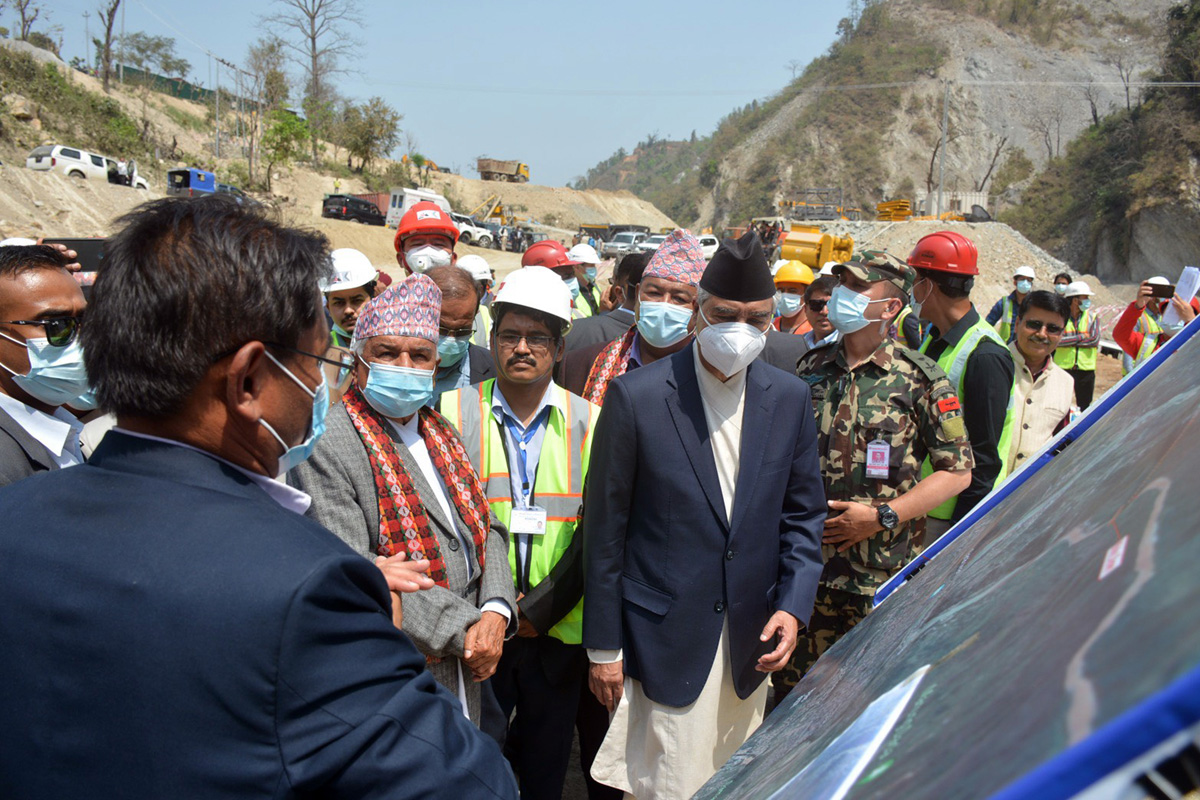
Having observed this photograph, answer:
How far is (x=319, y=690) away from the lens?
102 centimetres

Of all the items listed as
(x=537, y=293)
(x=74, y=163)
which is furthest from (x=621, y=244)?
(x=537, y=293)

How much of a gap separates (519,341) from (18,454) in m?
1.60

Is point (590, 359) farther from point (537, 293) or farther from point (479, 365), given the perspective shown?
point (537, 293)

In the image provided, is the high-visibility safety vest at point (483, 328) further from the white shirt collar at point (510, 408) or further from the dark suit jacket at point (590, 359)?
the white shirt collar at point (510, 408)

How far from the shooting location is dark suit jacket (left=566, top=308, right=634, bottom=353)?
4539mm

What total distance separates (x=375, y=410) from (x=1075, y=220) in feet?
141

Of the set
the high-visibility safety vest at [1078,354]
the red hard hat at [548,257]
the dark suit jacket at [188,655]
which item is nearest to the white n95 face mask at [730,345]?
the dark suit jacket at [188,655]

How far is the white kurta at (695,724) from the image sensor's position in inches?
94.8

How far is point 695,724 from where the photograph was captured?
95.2 inches

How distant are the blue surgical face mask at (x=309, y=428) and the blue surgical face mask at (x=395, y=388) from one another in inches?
37.0

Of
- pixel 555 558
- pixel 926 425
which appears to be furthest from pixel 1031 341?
pixel 555 558

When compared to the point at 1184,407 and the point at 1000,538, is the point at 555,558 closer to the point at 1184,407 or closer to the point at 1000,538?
the point at 1000,538

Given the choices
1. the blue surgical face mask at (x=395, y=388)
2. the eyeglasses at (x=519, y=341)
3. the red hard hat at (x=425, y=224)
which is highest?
the red hard hat at (x=425, y=224)

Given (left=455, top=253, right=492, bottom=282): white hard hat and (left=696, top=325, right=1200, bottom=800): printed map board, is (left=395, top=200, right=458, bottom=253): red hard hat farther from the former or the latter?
(left=696, top=325, right=1200, bottom=800): printed map board
